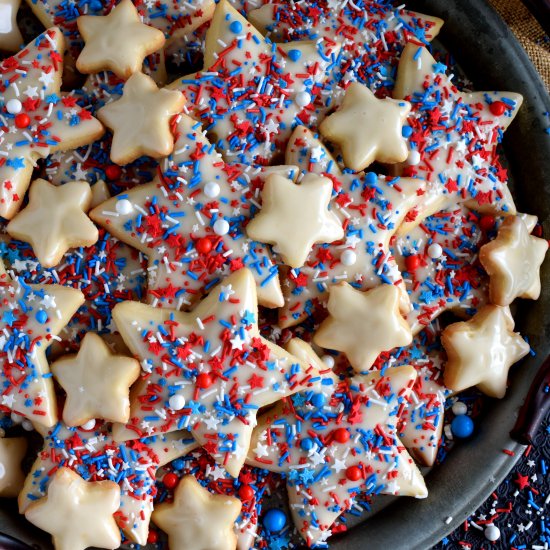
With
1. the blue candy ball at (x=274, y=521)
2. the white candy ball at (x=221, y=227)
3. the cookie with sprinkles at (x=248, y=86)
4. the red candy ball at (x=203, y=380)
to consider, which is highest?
the cookie with sprinkles at (x=248, y=86)

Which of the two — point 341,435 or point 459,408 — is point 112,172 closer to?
point 341,435

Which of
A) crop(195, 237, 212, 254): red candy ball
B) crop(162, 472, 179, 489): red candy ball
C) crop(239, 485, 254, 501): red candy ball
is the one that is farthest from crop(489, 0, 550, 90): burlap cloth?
crop(162, 472, 179, 489): red candy ball

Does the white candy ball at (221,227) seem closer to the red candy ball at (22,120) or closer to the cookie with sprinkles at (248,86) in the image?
the cookie with sprinkles at (248,86)

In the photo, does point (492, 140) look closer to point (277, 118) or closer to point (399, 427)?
point (277, 118)

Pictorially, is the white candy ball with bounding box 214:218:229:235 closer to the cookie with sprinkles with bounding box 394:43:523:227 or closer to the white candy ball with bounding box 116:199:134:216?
the white candy ball with bounding box 116:199:134:216

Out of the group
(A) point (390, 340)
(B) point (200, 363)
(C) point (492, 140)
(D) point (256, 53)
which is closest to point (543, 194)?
(C) point (492, 140)

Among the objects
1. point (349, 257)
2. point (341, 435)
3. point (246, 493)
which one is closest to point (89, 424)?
point (246, 493)

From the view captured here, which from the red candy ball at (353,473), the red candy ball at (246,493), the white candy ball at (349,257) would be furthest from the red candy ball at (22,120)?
the red candy ball at (353,473)
